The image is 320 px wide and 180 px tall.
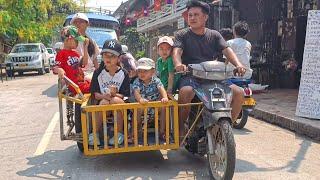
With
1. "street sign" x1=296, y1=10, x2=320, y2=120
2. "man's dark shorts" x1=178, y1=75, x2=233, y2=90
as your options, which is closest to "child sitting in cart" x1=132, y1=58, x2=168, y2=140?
"man's dark shorts" x1=178, y1=75, x2=233, y2=90

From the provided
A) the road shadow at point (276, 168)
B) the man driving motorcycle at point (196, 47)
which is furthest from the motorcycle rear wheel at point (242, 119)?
the man driving motorcycle at point (196, 47)

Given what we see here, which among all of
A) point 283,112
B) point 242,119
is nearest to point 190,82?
point 242,119

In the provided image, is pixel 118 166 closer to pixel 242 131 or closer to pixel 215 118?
pixel 215 118

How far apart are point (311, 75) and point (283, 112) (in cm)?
104

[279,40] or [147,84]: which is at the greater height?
[279,40]

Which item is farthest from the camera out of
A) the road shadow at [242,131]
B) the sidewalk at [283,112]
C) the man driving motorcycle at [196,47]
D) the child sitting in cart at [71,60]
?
the road shadow at [242,131]

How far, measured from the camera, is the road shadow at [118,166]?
15.4 ft

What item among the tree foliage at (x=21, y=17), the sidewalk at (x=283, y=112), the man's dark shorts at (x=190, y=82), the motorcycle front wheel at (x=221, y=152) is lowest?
the sidewalk at (x=283, y=112)

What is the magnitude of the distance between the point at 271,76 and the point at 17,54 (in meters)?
15.0

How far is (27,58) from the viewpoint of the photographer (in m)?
22.6

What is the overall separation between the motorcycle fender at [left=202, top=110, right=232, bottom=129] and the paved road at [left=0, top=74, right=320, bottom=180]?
614 millimetres

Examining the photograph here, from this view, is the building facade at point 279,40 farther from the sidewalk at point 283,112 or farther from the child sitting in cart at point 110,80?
the child sitting in cart at point 110,80

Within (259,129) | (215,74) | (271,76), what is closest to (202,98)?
(215,74)

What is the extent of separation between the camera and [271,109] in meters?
8.50
